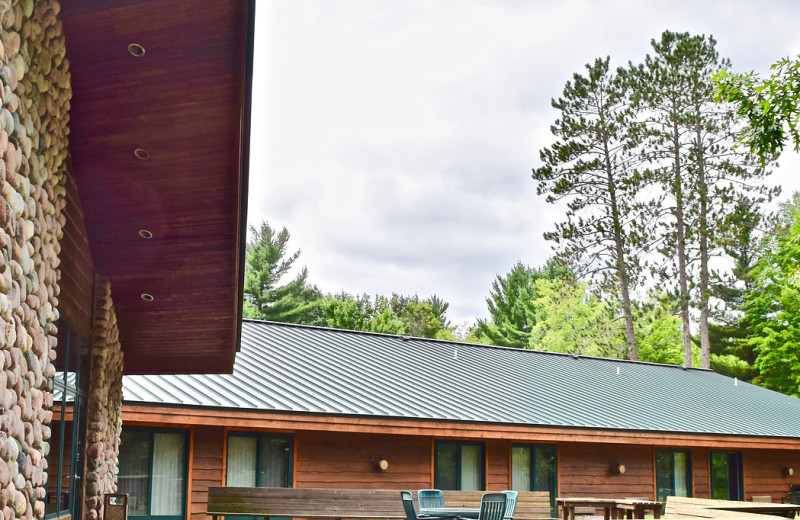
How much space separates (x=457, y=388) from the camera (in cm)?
1595

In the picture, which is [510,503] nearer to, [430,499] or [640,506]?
[430,499]

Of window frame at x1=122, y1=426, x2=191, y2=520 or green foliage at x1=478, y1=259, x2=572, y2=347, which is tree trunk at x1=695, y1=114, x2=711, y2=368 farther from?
window frame at x1=122, y1=426, x2=191, y2=520

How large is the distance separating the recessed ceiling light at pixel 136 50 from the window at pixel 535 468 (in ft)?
39.7

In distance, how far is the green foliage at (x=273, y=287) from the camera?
39969mm

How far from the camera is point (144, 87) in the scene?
454 centimetres

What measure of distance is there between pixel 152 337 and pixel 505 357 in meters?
12.5

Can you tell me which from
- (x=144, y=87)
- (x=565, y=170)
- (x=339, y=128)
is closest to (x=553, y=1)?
(x=565, y=170)

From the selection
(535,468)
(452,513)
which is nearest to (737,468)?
(535,468)

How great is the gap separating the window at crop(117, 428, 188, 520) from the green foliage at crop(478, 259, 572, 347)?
32536 mm

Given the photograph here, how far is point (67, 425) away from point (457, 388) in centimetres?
1031

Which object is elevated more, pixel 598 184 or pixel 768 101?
pixel 598 184

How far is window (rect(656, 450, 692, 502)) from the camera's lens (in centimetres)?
1661

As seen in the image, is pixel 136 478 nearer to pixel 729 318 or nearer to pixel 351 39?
pixel 729 318

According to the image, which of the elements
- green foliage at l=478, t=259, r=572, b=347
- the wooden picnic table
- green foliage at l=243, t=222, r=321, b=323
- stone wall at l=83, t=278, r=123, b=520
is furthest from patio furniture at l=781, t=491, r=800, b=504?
green foliage at l=243, t=222, r=321, b=323
